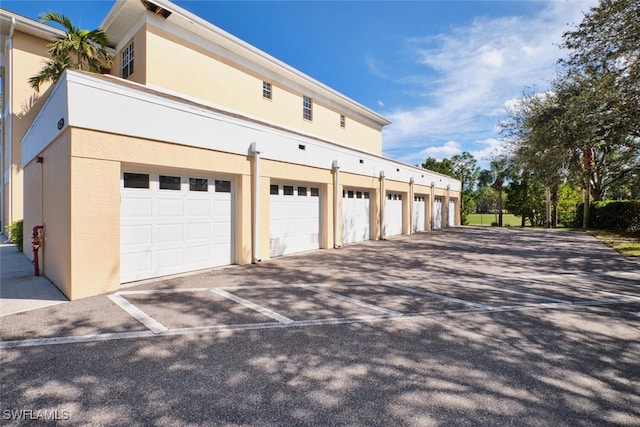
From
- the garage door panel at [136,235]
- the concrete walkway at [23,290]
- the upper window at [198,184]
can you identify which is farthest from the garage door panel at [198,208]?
the concrete walkway at [23,290]

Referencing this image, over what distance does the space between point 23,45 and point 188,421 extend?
18.7 meters

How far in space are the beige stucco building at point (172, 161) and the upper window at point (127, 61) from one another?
67 millimetres

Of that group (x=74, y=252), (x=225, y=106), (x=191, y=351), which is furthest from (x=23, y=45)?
(x=191, y=351)

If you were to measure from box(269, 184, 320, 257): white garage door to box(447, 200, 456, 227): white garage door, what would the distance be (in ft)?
54.0

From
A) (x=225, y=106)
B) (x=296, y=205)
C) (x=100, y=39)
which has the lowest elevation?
(x=296, y=205)

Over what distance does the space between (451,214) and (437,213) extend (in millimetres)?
3482

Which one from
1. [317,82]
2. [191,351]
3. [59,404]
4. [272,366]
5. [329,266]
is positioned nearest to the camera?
[59,404]

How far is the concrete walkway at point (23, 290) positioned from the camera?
5.16 m

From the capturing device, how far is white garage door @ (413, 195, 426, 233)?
1919cm

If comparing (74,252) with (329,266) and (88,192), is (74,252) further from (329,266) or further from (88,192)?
(329,266)

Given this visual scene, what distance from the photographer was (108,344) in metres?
3.76

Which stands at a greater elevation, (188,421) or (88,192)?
(88,192)

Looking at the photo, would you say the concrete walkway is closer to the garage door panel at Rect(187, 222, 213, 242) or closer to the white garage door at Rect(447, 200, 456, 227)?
the garage door panel at Rect(187, 222, 213, 242)

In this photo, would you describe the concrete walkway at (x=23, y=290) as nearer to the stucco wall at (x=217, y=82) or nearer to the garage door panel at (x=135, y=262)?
the garage door panel at (x=135, y=262)
